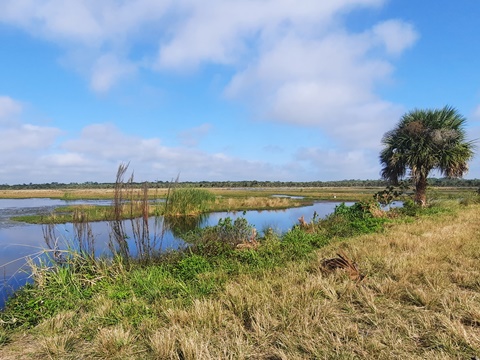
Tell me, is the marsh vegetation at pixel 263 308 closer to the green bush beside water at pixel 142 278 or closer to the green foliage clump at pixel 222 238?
the green bush beside water at pixel 142 278

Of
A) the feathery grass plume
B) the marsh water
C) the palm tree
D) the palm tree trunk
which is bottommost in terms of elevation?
the marsh water

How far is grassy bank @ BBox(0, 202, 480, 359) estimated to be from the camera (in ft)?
9.91

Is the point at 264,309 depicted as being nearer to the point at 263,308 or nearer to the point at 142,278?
the point at 263,308

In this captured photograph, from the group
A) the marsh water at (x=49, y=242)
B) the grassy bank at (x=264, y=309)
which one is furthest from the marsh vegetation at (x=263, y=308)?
the marsh water at (x=49, y=242)

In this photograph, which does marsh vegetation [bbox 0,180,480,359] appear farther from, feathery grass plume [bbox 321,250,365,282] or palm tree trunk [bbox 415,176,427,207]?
palm tree trunk [bbox 415,176,427,207]

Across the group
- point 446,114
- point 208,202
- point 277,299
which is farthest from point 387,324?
point 208,202

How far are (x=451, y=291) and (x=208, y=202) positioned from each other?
89.3ft

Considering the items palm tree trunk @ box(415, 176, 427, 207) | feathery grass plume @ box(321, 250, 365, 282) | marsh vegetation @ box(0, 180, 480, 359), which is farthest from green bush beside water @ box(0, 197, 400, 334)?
palm tree trunk @ box(415, 176, 427, 207)

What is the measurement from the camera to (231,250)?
794cm

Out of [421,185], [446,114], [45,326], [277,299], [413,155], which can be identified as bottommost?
[45,326]

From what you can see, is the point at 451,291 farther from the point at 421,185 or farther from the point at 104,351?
the point at 421,185

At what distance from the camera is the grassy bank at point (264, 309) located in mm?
3021

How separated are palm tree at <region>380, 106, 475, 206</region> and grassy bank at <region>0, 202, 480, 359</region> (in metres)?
8.40

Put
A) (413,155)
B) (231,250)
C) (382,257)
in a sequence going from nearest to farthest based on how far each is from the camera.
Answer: (382,257) < (231,250) < (413,155)
